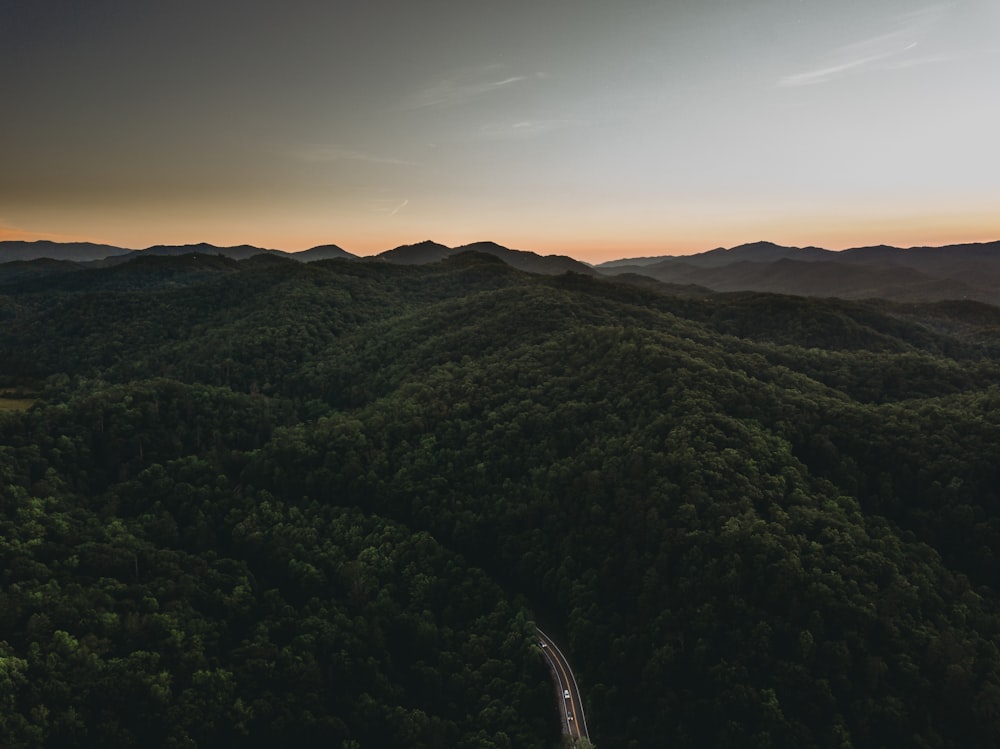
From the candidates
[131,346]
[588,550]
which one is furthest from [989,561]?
[131,346]

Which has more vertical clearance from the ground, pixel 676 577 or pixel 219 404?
pixel 219 404

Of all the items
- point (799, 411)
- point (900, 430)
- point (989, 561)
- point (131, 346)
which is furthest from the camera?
point (131, 346)

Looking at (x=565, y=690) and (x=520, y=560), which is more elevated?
(x=520, y=560)

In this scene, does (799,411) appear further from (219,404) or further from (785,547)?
(219,404)

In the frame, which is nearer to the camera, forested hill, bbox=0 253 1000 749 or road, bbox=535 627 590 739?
forested hill, bbox=0 253 1000 749

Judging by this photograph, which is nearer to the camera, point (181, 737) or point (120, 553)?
point (181, 737)
